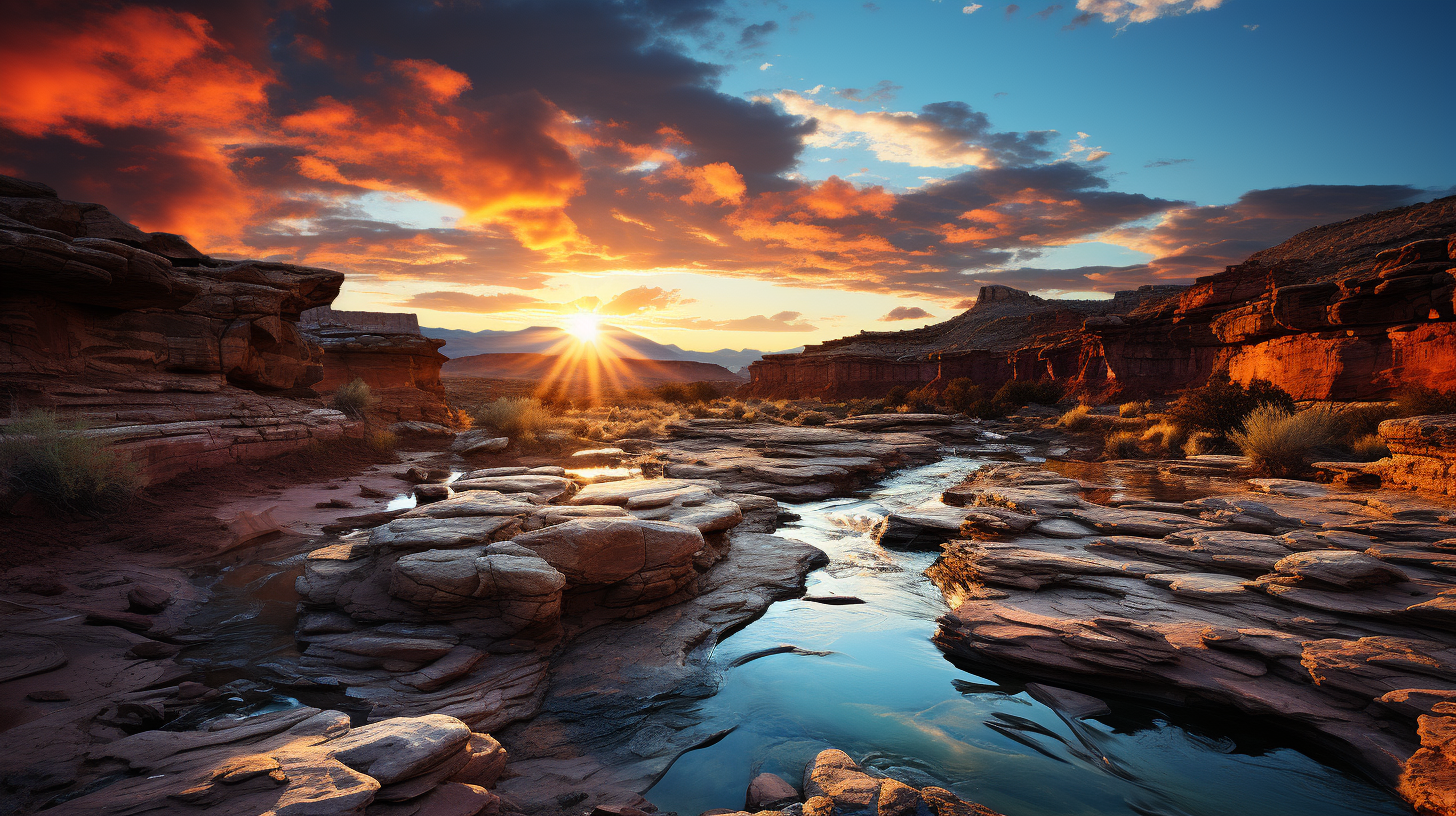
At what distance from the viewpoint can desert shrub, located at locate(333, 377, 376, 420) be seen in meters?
17.1

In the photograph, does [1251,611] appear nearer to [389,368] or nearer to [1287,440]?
[1287,440]

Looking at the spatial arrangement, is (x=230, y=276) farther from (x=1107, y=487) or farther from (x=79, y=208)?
(x=1107, y=487)

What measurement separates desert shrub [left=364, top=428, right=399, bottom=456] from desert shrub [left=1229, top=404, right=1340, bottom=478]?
20.4m

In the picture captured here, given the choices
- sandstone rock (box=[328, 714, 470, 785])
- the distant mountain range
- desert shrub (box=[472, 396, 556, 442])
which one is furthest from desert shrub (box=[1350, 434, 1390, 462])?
the distant mountain range

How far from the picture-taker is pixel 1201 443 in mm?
14125

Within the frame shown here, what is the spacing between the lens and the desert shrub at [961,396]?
113 feet

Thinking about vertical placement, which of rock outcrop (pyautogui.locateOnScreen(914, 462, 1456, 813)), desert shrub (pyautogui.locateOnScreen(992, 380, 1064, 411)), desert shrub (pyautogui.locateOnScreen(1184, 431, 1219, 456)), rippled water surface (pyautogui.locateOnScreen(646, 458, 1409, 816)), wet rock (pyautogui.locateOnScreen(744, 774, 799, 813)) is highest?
desert shrub (pyautogui.locateOnScreen(992, 380, 1064, 411))

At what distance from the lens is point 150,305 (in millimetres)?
11055

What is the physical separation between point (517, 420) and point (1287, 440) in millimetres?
20358

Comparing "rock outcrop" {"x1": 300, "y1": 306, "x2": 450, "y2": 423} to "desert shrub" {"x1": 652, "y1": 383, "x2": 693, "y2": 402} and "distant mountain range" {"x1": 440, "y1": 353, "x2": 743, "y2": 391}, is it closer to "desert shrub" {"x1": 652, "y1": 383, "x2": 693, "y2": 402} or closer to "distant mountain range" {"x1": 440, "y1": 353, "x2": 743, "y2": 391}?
"desert shrub" {"x1": 652, "y1": 383, "x2": 693, "y2": 402}

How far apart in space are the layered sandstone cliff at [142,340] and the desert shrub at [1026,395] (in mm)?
32752

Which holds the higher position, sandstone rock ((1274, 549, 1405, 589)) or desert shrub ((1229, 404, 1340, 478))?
desert shrub ((1229, 404, 1340, 478))

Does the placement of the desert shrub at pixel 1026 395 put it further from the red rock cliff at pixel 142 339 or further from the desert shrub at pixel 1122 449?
the red rock cliff at pixel 142 339

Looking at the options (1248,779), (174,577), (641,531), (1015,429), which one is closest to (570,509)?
(641,531)
